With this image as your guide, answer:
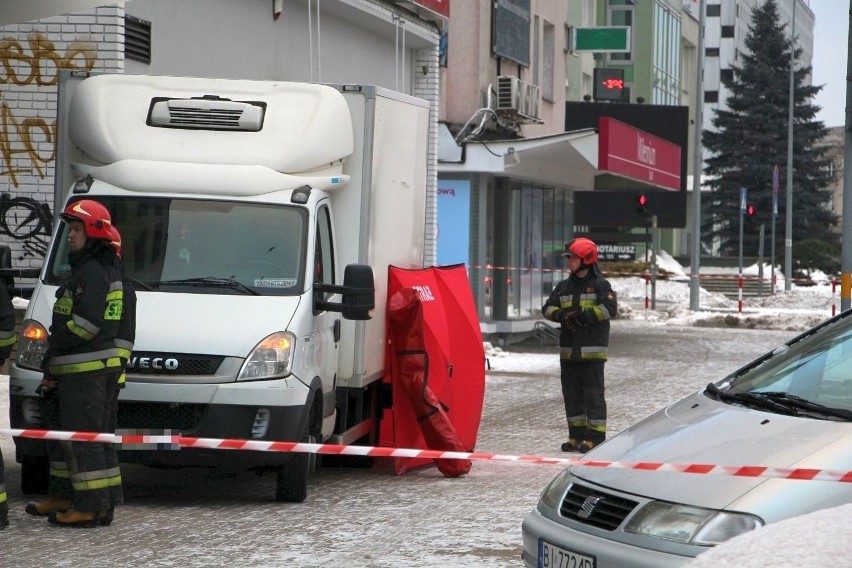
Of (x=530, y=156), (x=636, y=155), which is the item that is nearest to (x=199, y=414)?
(x=530, y=156)

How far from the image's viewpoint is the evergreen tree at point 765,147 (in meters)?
76.6

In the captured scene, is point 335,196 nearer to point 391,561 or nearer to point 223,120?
point 223,120

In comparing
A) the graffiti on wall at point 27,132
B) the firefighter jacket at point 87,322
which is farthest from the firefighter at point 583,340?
the graffiti on wall at point 27,132

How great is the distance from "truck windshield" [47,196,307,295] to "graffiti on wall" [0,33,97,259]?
17.3 feet

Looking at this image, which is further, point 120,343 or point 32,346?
point 32,346

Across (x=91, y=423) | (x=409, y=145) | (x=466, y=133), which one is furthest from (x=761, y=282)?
(x=91, y=423)

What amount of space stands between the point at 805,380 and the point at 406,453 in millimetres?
2205

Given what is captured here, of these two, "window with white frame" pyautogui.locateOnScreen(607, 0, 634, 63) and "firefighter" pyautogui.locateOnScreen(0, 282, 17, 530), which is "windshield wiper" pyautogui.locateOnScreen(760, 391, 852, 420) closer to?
"firefighter" pyautogui.locateOnScreen(0, 282, 17, 530)

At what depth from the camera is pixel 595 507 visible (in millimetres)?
5586

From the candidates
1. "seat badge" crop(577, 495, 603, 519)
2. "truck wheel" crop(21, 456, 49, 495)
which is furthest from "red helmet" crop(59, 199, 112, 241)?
"seat badge" crop(577, 495, 603, 519)

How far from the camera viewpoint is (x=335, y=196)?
1033cm

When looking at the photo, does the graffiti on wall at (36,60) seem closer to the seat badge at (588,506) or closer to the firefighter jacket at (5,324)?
the firefighter jacket at (5,324)

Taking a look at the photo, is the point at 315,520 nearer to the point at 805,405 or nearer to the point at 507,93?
the point at 805,405

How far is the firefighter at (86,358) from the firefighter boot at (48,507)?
0.18 meters
